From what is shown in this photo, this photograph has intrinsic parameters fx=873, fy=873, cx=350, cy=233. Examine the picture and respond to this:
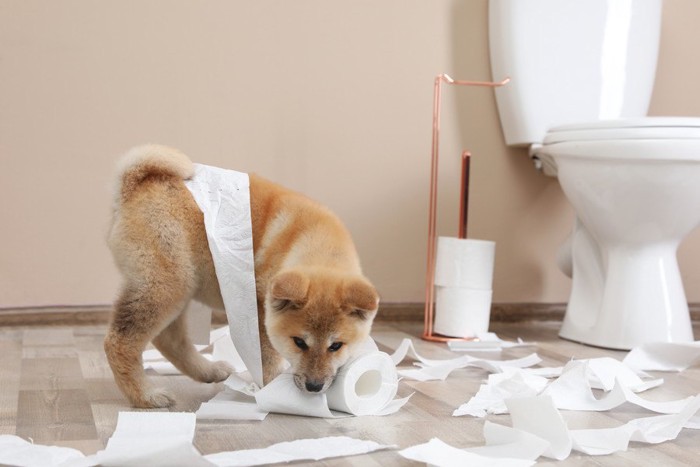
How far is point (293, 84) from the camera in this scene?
2.83 m

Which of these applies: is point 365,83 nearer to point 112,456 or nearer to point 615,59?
point 615,59

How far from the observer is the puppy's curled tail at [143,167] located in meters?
1.70

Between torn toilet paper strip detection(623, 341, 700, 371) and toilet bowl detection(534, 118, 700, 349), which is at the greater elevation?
toilet bowl detection(534, 118, 700, 349)

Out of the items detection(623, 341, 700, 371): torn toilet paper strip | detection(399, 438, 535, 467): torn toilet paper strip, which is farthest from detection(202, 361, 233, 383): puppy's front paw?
detection(623, 341, 700, 371): torn toilet paper strip

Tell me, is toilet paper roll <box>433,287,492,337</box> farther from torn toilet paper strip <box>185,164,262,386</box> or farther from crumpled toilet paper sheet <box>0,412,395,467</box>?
crumpled toilet paper sheet <box>0,412,395,467</box>

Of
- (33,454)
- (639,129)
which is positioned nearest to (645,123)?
(639,129)

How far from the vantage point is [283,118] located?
2.82 metres

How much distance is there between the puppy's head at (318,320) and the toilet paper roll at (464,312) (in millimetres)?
1113

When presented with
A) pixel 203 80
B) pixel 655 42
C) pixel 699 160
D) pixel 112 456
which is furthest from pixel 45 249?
pixel 655 42

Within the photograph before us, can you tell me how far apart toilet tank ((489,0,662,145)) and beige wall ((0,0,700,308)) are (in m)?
0.14

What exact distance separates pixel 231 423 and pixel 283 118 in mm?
1439

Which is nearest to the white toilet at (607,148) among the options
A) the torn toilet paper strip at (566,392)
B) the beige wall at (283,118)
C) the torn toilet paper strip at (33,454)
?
the beige wall at (283,118)

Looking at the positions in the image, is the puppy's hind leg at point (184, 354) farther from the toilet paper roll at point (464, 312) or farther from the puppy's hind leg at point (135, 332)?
the toilet paper roll at point (464, 312)

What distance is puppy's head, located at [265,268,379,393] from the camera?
152 cm
